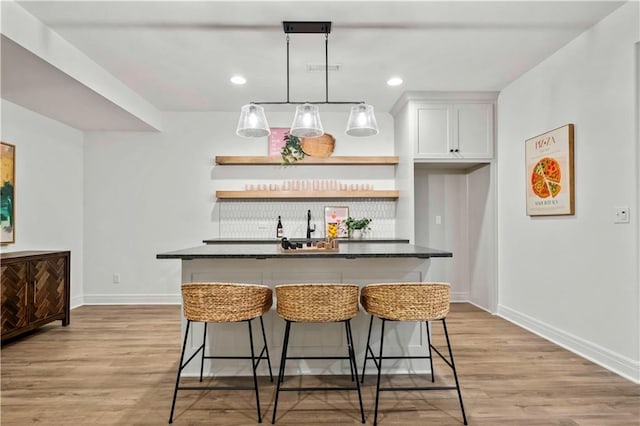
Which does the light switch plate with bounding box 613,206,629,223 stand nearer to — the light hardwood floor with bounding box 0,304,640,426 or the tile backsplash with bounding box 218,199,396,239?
the light hardwood floor with bounding box 0,304,640,426

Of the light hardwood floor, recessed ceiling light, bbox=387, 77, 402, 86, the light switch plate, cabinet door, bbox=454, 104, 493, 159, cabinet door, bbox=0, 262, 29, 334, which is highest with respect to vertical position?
recessed ceiling light, bbox=387, 77, 402, 86

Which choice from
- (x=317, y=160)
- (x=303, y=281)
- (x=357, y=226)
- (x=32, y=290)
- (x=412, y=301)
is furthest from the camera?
(x=317, y=160)

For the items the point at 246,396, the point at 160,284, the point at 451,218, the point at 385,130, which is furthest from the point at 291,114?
the point at 246,396

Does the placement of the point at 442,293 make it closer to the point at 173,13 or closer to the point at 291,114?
the point at 173,13

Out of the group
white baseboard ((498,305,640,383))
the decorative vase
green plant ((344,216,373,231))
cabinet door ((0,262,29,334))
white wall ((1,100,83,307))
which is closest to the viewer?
white baseboard ((498,305,640,383))

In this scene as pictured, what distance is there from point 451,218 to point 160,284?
415 centimetres

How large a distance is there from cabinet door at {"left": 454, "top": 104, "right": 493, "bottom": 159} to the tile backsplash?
4.12 ft

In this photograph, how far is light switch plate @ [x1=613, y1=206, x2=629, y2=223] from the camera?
276 cm

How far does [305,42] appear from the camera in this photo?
10.6 ft

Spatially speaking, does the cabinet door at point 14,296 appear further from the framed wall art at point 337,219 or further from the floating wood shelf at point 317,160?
the framed wall art at point 337,219

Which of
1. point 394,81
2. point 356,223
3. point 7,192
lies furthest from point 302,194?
point 7,192

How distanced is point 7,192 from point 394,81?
14.2 ft

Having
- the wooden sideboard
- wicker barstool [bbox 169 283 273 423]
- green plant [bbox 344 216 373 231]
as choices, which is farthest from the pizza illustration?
the wooden sideboard

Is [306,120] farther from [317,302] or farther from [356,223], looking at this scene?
[356,223]
